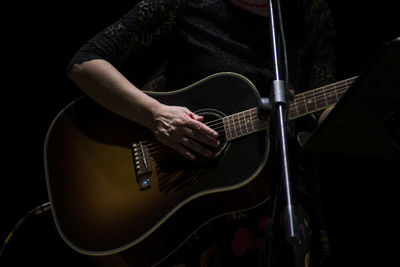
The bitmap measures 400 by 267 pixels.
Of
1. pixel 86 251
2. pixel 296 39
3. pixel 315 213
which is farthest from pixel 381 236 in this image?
pixel 86 251

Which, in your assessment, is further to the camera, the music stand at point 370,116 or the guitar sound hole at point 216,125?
the guitar sound hole at point 216,125

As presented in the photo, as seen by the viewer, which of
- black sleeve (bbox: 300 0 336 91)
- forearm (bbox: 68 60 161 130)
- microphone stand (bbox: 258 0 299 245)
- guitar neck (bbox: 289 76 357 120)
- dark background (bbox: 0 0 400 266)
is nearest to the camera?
microphone stand (bbox: 258 0 299 245)

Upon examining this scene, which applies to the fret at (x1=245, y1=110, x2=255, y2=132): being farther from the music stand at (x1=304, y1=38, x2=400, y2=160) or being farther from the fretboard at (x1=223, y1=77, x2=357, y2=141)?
the music stand at (x1=304, y1=38, x2=400, y2=160)

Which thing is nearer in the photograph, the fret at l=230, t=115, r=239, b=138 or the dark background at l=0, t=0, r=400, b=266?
the fret at l=230, t=115, r=239, b=138

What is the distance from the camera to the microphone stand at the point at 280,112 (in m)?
0.54

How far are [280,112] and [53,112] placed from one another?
3.94 feet

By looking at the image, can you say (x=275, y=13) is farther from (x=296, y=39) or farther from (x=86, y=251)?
(x=86, y=251)

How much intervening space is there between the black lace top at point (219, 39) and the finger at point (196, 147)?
319 millimetres

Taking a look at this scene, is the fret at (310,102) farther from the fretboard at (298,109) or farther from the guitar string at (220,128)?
the guitar string at (220,128)

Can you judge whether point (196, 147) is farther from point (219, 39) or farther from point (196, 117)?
point (219, 39)

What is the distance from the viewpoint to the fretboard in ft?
3.40

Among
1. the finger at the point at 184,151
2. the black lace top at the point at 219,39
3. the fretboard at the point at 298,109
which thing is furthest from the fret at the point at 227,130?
the black lace top at the point at 219,39

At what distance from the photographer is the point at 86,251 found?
1.03m

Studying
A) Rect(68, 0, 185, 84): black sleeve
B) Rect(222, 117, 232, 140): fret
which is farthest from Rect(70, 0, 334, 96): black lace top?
Rect(222, 117, 232, 140): fret
